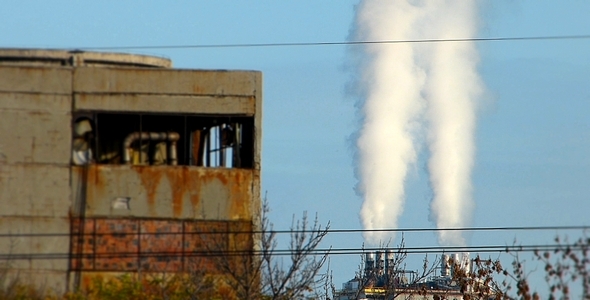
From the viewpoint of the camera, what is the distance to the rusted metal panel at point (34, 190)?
1294 inches

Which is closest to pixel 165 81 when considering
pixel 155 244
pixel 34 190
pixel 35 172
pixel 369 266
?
pixel 35 172

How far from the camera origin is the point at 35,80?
33219 mm

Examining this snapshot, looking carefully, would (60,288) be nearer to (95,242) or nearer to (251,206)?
(95,242)

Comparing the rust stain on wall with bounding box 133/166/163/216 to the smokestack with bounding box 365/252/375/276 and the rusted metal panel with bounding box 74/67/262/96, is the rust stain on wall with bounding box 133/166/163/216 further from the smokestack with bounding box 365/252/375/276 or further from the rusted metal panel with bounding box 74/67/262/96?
the smokestack with bounding box 365/252/375/276

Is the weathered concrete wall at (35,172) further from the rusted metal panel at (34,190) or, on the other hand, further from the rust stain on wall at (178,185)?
the rust stain on wall at (178,185)

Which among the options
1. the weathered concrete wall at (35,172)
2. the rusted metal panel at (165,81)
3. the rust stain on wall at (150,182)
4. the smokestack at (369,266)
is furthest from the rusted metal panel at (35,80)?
the smokestack at (369,266)

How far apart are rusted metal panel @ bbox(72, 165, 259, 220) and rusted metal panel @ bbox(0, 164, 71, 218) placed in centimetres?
33

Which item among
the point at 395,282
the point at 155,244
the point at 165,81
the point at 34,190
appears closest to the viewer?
the point at 34,190

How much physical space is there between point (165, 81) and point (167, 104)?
2.11 ft

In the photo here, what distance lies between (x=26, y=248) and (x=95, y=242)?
1.85m

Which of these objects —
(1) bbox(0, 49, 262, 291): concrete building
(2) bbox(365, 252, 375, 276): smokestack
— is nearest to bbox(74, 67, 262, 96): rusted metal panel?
(1) bbox(0, 49, 262, 291): concrete building

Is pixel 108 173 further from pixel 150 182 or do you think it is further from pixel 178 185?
pixel 178 185

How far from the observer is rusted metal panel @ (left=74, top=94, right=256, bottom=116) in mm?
33594

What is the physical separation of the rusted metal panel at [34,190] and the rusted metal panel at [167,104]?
1.97m
